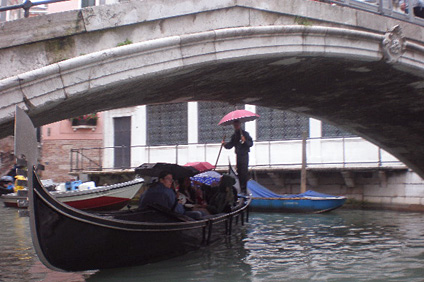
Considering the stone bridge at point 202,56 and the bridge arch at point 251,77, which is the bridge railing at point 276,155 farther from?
the stone bridge at point 202,56

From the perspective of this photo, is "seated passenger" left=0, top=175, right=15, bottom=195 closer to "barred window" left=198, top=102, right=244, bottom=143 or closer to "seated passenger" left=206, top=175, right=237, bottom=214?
"barred window" left=198, top=102, right=244, bottom=143

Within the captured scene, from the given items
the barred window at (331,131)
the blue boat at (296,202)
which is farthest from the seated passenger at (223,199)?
the barred window at (331,131)

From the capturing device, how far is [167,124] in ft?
40.6

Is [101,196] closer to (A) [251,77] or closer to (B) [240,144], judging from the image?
(B) [240,144]

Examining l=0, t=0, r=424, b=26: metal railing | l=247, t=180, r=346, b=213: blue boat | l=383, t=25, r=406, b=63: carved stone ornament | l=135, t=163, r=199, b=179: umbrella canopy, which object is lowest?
l=247, t=180, r=346, b=213: blue boat

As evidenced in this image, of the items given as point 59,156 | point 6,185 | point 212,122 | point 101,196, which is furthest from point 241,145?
point 6,185

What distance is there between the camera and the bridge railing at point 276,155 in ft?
34.3

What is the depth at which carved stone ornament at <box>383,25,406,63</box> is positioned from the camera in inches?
185

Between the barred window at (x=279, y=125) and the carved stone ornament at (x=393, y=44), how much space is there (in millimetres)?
6293

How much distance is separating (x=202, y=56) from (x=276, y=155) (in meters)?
7.77

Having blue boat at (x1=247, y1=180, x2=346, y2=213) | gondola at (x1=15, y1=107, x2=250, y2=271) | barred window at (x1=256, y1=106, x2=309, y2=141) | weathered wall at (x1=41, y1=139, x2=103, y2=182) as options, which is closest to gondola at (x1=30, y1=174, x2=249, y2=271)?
gondola at (x1=15, y1=107, x2=250, y2=271)

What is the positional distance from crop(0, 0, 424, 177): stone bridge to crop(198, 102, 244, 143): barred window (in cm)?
551

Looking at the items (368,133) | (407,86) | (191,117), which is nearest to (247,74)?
(407,86)

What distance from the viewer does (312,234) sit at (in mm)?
6941
